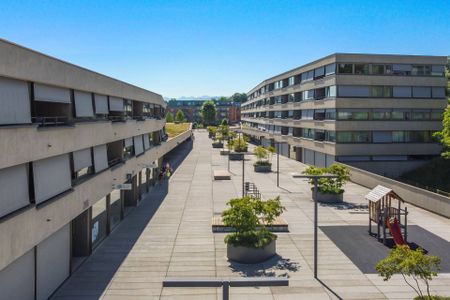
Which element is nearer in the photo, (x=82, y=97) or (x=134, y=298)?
(x=134, y=298)

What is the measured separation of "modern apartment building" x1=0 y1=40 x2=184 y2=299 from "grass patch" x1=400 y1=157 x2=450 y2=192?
36.4 meters

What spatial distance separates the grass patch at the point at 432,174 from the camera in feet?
149

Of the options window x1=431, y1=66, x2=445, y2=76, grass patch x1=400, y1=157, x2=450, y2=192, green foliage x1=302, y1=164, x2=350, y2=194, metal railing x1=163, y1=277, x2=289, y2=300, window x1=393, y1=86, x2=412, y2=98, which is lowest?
grass patch x1=400, y1=157, x2=450, y2=192

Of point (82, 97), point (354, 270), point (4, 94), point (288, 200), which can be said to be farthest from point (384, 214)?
point (4, 94)

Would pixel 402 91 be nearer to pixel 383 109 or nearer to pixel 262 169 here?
pixel 383 109

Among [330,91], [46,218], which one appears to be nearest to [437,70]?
[330,91]

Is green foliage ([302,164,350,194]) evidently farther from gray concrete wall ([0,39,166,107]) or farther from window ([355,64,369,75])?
window ([355,64,369,75])

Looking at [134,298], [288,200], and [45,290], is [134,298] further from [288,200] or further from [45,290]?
[288,200]

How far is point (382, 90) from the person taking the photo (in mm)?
48219

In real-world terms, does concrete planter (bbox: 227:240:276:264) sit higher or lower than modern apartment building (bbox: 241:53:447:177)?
lower

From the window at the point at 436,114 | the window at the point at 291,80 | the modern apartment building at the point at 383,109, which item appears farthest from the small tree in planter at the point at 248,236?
the window at the point at 291,80

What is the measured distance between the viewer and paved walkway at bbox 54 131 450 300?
51.6 feet

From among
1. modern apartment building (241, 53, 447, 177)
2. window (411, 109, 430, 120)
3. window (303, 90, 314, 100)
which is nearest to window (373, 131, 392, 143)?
modern apartment building (241, 53, 447, 177)

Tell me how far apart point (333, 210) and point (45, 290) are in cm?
2142
